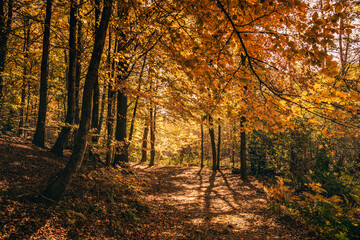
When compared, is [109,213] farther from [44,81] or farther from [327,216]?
[44,81]

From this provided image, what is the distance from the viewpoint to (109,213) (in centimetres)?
472

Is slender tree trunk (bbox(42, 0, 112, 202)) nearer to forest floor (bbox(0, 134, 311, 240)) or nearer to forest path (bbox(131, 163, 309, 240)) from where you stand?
forest floor (bbox(0, 134, 311, 240))

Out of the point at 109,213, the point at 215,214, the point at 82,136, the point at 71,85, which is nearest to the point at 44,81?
the point at 71,85

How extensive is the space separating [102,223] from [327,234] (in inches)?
203

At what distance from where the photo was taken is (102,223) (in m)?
4.25

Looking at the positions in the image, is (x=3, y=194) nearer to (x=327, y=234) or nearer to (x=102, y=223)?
(x=102, y=223)

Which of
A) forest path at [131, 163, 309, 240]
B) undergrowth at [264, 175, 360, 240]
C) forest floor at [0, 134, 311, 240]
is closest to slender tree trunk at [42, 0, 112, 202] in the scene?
forest floor at [0, 134, 311, 240]

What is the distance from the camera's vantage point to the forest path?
16.2 ft

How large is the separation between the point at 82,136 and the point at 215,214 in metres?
5.08

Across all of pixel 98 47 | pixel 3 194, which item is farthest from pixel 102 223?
pixel 98 47

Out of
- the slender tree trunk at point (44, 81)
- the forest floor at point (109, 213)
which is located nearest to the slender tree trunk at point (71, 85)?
the forest floor at point (109, 213)

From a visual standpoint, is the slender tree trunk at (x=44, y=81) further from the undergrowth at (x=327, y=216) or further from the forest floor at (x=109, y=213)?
the undergrowth at (x=327, y=216)

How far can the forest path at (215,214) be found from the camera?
493 cm

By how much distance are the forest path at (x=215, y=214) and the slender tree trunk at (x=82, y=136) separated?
7.74 ft
